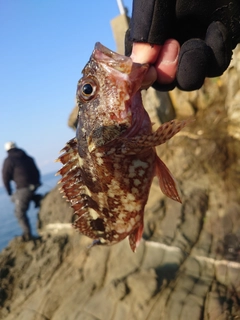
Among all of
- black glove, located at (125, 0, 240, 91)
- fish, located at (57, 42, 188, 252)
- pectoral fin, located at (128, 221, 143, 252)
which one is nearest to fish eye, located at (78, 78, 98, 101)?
fish, located at (57, 42, 188, 252)

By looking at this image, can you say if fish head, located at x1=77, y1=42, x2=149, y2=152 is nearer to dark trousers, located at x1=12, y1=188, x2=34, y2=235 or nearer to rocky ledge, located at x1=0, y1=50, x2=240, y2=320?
rocky ledge, located at x1=0, y1=50, x2=240, y2=320

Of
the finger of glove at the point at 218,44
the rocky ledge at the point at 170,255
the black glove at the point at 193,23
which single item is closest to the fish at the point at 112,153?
the black glove at the point at 193,23

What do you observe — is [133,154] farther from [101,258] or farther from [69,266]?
[69,266]

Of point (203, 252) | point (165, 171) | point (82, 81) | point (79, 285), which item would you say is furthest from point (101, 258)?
point (82, 81)

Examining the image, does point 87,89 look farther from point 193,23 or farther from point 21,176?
point 21,176

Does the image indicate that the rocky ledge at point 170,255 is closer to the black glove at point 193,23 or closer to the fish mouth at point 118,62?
the black glove at point 193,23
